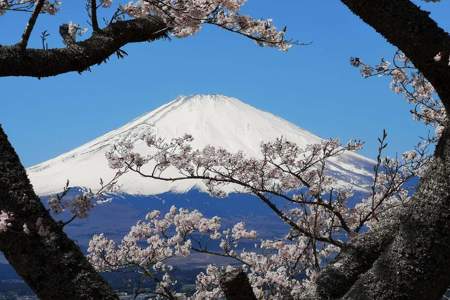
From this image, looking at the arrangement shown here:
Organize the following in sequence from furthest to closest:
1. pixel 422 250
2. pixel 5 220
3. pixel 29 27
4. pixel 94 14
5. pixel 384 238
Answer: pixel 94 14 < pixel 29 27 < pixel 384 238 < pixel 5 220 < pixel 422 250

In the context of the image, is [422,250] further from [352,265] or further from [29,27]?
[29,27]

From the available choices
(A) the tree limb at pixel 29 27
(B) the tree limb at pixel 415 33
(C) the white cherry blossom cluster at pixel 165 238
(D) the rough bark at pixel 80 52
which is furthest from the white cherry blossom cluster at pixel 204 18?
(C) the white cherry blossom cluster at pixel 165 238

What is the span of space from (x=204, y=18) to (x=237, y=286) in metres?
3.26

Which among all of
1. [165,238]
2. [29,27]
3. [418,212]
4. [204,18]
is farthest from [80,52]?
[165,238]

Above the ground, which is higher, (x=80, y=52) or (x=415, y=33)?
(x=415, y=33)

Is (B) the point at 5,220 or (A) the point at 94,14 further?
(A) the point at 94,14

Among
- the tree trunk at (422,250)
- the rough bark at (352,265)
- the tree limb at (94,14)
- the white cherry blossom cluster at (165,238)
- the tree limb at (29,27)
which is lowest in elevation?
the white cherry blossom cluster at (165,238)

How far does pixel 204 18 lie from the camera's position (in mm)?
4891

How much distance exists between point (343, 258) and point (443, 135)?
0.66m

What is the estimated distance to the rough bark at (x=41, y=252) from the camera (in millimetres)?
2010

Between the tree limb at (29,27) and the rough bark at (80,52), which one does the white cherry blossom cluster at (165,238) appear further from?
the tree limb at (29,27)

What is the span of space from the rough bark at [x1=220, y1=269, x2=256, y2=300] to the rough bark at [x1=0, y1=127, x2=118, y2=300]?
41 cm

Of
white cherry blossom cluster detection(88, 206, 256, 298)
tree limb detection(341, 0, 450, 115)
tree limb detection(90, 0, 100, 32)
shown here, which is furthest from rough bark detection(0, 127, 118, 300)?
white cherry blossom cluster detection(88, 206, 256, 298)

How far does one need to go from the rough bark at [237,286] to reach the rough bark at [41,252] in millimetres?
414
